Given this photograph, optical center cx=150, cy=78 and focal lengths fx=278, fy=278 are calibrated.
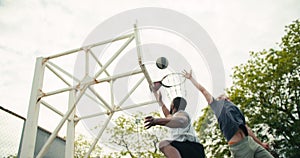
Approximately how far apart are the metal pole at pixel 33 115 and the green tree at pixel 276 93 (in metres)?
11.1

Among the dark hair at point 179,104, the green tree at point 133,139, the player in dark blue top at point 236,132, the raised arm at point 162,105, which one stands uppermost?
the green tree at point 133,139

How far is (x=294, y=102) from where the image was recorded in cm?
1393

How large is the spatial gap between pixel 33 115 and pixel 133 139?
560 inches

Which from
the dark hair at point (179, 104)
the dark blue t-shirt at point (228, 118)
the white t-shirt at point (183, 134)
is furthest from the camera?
the dark hair at point (179, 104)

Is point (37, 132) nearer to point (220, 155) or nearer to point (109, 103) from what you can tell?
point (109, 103)

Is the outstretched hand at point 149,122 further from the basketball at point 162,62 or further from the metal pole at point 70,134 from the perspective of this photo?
the metal pole at point 70,134

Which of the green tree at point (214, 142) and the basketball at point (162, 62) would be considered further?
the green tree at point (214, 142)

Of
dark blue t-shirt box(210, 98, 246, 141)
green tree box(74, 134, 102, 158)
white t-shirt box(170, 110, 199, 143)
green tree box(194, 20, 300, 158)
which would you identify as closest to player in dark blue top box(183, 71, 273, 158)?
dark blue t-shirt box(210, 98, 246, 141)

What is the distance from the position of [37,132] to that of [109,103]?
1564 mm

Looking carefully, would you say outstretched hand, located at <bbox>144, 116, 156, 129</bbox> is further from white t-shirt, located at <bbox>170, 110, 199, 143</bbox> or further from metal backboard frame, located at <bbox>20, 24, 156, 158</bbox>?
metal backboard frame, located at <bbox>20, 24, 156, 158</bbox>

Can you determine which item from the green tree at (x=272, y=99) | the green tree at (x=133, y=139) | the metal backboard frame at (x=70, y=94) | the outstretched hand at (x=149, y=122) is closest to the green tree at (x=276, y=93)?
the green tree at (x=272, y=99)

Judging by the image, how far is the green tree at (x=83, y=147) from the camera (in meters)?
19.8

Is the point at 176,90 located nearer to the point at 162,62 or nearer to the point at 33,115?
the point at 162,62

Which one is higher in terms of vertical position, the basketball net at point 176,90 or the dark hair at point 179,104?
the basketball net at point 176,90
